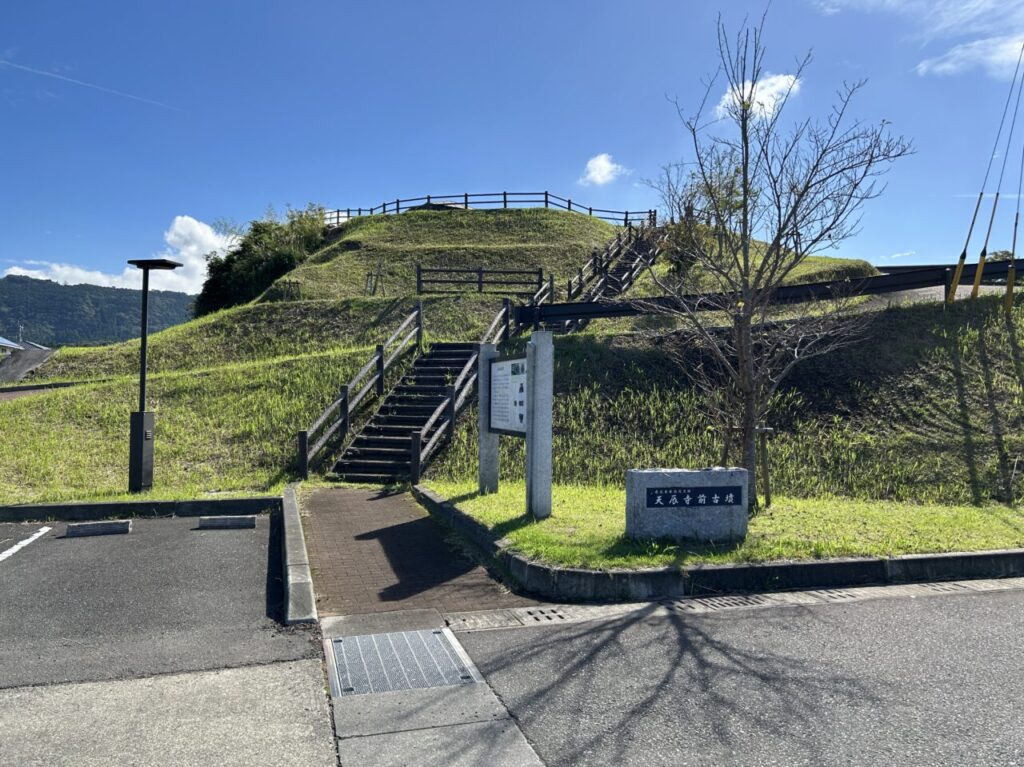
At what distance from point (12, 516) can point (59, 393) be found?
389 inches

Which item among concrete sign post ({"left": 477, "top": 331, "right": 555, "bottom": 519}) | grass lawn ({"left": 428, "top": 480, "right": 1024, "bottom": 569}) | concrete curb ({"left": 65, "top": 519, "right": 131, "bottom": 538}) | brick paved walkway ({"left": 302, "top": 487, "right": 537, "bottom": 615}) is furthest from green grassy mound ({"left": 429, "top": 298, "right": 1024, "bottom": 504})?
concrete curb ({"left": 65, "top": 519, "right": 131, "bottom": 538})

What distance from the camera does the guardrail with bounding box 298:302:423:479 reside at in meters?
12.9

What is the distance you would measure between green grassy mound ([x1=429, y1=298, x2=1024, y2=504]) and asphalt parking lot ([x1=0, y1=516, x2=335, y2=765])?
20.1ft

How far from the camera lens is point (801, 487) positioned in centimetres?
1134

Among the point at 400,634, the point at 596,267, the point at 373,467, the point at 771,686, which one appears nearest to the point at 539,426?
the point at 400,634

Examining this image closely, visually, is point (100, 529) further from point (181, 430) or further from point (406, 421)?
point (181, 430)

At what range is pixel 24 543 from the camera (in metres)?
8.20

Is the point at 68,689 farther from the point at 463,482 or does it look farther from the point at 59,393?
the point at 59,393

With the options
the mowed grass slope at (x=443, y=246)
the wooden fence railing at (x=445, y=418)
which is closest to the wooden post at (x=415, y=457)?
the wooden fence railing at (x=445, y=418)

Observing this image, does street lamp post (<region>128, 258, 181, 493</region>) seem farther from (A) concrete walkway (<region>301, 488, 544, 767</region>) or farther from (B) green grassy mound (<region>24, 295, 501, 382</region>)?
(B) green grassy mound (<region>24, 295, 501, 382</region>)

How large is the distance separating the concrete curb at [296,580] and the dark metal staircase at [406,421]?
4.22 meters

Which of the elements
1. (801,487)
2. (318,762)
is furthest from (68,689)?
(801,487)

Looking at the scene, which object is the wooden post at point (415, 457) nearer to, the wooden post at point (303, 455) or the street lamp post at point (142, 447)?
the wooden post at point (303, 455)

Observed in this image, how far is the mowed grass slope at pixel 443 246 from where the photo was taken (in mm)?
32969
